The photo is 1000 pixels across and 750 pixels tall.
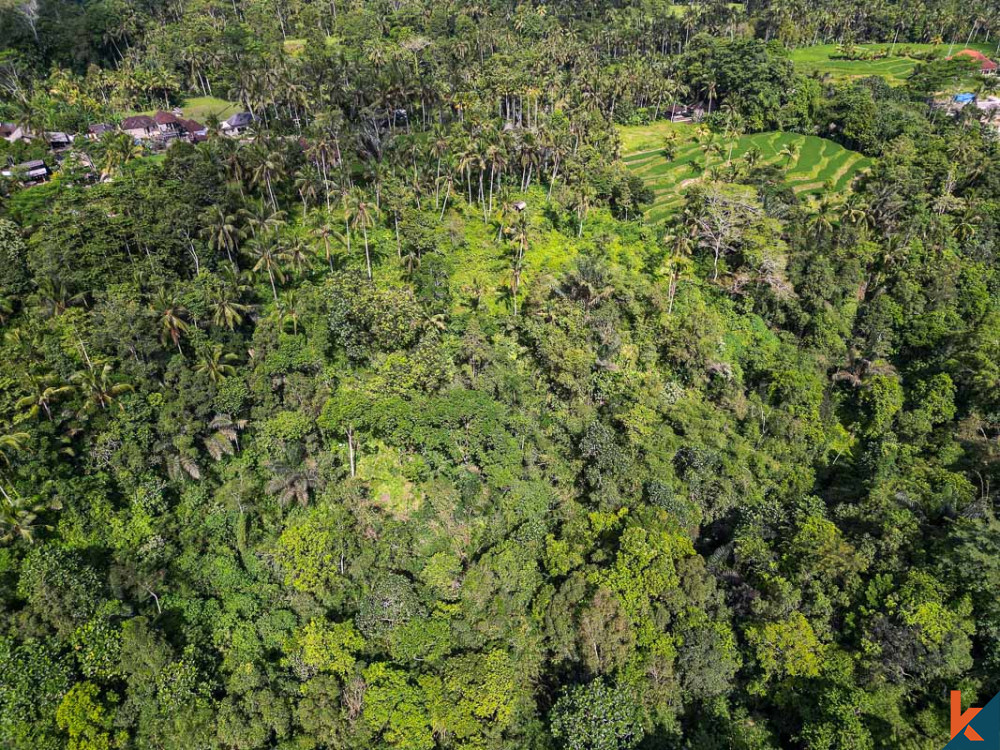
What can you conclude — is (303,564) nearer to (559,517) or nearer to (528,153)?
(559,517)

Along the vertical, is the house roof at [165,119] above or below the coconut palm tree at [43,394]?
above

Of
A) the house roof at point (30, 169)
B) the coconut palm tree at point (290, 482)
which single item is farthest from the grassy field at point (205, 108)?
the coconut palm tree at point (290, 482)

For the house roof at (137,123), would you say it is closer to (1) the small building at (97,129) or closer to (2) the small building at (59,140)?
(1) the small building at (97,129)

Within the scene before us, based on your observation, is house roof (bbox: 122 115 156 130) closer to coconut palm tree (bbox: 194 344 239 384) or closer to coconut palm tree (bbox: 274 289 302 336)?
coconut palm tree (bbox: 274 289 302 336)

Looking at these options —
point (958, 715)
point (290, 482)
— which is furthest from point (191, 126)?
point (958, 715)

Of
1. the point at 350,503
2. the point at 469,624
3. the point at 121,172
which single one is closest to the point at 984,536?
the point at 469,624

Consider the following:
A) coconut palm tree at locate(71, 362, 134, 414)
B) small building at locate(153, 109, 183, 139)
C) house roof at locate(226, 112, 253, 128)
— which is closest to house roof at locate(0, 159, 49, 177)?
small building at locate(153, 109, 183, 139)

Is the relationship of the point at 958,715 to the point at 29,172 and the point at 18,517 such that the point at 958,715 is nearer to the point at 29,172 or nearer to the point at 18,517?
the point at 18,517
